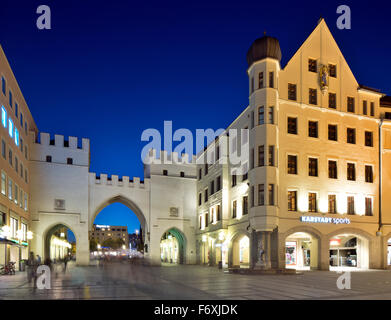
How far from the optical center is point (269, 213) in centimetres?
3431

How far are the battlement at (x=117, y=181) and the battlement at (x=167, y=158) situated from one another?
320cm

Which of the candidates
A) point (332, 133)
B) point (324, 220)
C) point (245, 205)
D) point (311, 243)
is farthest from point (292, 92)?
point (311, 243)

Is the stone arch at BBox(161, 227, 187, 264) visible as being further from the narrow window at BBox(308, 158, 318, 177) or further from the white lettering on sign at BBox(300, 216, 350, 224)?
the narrow window at BBox(308, 158, 318, 177)

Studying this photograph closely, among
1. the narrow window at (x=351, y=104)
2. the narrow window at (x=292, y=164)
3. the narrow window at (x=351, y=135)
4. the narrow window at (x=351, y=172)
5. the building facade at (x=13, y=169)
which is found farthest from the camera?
the narrow window at (x=351, y=104)

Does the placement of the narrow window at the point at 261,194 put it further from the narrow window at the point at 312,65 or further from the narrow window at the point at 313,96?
the narrow window at the point at 312,65

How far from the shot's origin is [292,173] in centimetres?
3684

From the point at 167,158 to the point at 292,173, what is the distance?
24.0m

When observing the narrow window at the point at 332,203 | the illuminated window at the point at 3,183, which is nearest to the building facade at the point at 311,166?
the narrow window at the point at 332,203

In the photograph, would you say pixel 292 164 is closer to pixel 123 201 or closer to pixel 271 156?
pixel 271 156

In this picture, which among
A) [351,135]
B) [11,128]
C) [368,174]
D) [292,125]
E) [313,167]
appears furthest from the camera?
[368,174]

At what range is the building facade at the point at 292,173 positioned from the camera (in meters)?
35.4

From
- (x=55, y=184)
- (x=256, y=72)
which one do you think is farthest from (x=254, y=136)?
(x=55, y=184)

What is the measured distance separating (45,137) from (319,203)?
108 feet
